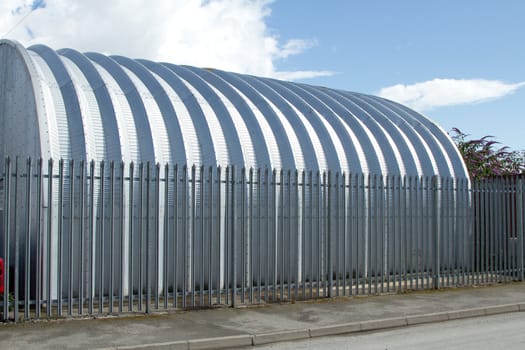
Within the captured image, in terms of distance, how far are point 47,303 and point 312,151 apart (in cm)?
799

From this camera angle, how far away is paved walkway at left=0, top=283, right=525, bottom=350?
356 inches

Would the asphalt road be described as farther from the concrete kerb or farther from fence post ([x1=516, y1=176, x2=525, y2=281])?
fence post ([x1=516, y1=176, x2=525, y2=281])

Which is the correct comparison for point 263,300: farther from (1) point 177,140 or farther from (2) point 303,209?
(1) point 177,140

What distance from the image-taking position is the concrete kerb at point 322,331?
29.6ft

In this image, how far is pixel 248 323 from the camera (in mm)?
10531

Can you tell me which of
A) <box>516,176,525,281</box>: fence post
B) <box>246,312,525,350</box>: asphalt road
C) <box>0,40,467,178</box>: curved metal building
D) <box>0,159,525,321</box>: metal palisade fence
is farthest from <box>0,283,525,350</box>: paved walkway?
<box>0,40,467,178</box>: curved metal building

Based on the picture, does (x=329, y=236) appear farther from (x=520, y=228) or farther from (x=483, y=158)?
(x=483, y=158)

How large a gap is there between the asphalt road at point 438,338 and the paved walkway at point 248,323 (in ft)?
1.02

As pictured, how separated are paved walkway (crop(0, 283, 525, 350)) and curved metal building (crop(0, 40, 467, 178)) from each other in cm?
375

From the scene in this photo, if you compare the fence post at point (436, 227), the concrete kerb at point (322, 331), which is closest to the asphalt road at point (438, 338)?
the concrete kerb at point (322, 331)

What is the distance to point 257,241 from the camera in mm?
12906

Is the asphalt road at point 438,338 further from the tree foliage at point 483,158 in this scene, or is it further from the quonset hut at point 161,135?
the tree foliage at point 483,158

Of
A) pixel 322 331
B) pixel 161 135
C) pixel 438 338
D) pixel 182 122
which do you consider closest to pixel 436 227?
pixel 438 338

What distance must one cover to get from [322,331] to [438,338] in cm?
174
